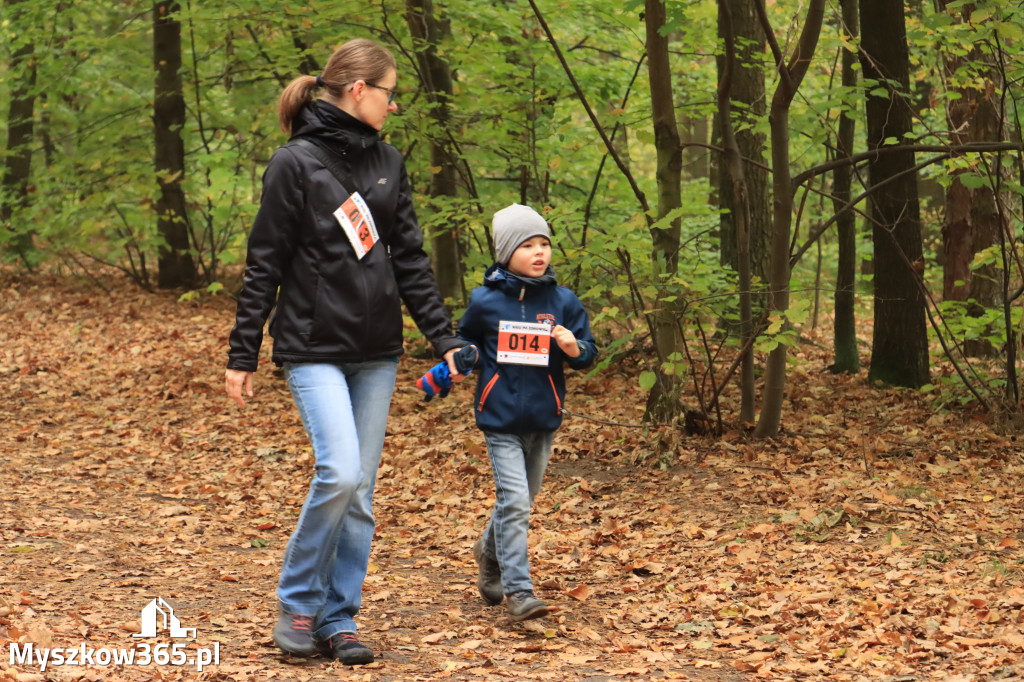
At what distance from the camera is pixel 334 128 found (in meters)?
3.77

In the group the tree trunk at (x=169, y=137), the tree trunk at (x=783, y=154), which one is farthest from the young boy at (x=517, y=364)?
the tree trunk at (x=169, y=137)

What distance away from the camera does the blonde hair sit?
3.76m

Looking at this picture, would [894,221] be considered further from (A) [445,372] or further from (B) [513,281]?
(A) [445,372]

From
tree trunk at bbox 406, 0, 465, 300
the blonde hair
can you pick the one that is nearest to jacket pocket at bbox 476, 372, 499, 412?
the blonde hair

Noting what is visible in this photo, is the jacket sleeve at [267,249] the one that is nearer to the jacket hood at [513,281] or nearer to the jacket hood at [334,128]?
the jacket hood at [334,128]

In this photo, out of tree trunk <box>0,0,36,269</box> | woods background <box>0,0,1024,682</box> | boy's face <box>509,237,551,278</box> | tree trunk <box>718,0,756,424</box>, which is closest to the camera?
woods background <box>0,0,1024,682</box>

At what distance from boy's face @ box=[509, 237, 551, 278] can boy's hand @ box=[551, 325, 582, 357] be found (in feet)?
0.96

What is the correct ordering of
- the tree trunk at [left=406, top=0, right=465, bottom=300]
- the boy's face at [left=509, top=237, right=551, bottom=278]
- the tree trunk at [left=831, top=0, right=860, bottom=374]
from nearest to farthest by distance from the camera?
the boy's face at [left=509, top=237, right=551, bottom=278] → the tree trunk at [left=406, top=0, right=465, bottom=300] → the tree trunk at [left=831, top=0, right=860, bottom=374]

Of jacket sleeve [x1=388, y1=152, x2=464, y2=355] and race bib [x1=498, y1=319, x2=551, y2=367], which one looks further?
race bib [x1=498, y1=319, x2=551, y2=367]

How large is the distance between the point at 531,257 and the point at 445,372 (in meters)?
0.74

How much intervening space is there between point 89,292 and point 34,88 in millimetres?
3448

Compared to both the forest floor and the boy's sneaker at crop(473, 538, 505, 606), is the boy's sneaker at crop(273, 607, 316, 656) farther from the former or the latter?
the boy's sneaker at crop(473, 538, 505, 606)

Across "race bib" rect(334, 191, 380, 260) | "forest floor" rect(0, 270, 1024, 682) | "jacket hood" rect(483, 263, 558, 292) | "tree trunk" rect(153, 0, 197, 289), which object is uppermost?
"tree trunk" rect(153, 0, 197, 289)

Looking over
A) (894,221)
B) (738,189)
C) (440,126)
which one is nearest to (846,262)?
(894,221)
